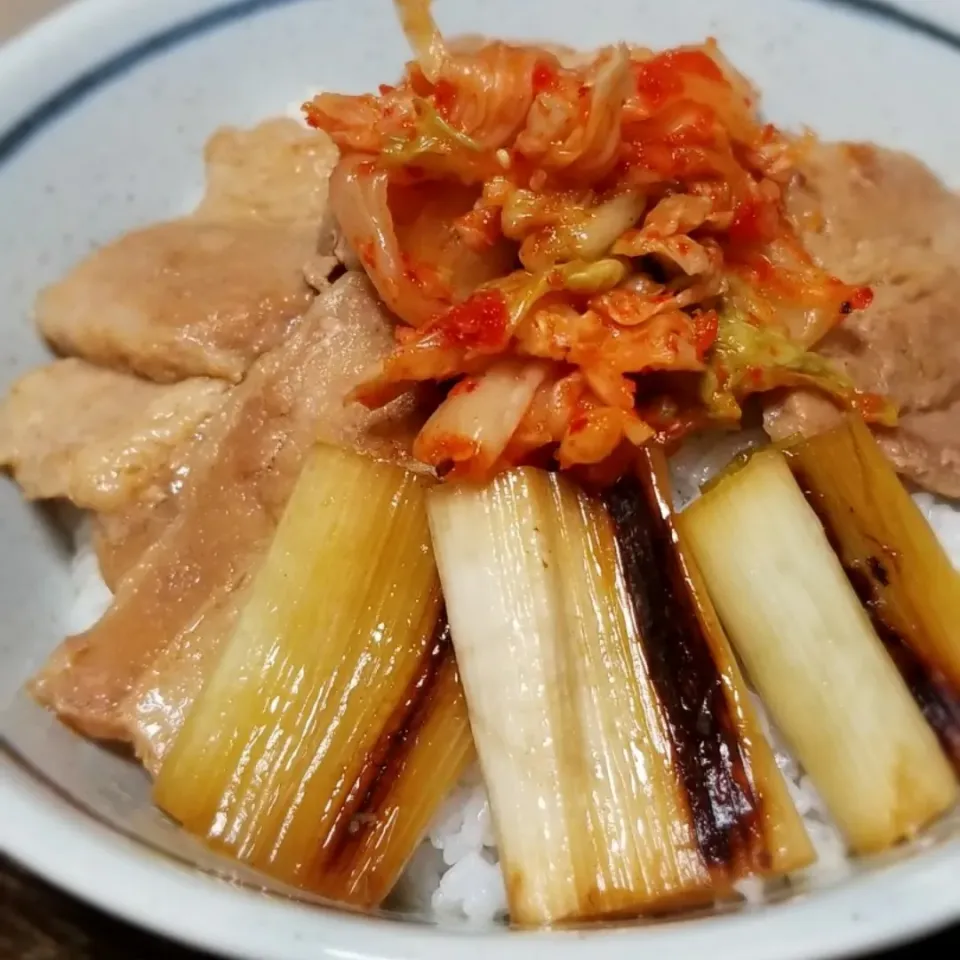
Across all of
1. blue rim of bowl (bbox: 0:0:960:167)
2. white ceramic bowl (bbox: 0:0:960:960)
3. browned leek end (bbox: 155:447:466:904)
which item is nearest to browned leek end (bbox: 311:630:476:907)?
browned leek end (bbox: 155:447:466:904)

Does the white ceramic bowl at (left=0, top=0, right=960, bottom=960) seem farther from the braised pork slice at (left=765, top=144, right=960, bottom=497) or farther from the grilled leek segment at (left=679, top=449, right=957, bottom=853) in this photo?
the braised pork slice at (left=765, top=144, right=960, bottom=497)

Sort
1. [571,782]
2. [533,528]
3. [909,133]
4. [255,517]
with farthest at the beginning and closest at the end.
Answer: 1. [909,133]
2. [255,517]
3. [533,528]
4. [571,782]

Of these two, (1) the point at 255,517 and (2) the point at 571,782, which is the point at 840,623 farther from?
(1) the point at 255,517

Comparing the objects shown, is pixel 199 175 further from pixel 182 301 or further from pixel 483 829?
pixel 483 829

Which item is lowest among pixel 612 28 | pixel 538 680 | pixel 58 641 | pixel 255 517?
pixel 58 641

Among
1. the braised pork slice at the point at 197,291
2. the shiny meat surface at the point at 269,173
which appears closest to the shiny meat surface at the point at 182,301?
the braised pork slice at the point at 197,291

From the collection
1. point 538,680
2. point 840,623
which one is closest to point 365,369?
point 538,680

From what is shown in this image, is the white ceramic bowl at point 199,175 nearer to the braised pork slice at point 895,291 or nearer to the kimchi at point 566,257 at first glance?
the braised pork slice at point 895,291

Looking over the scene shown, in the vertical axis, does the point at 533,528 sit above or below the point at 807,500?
below

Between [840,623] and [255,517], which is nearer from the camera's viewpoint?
[840,623]
